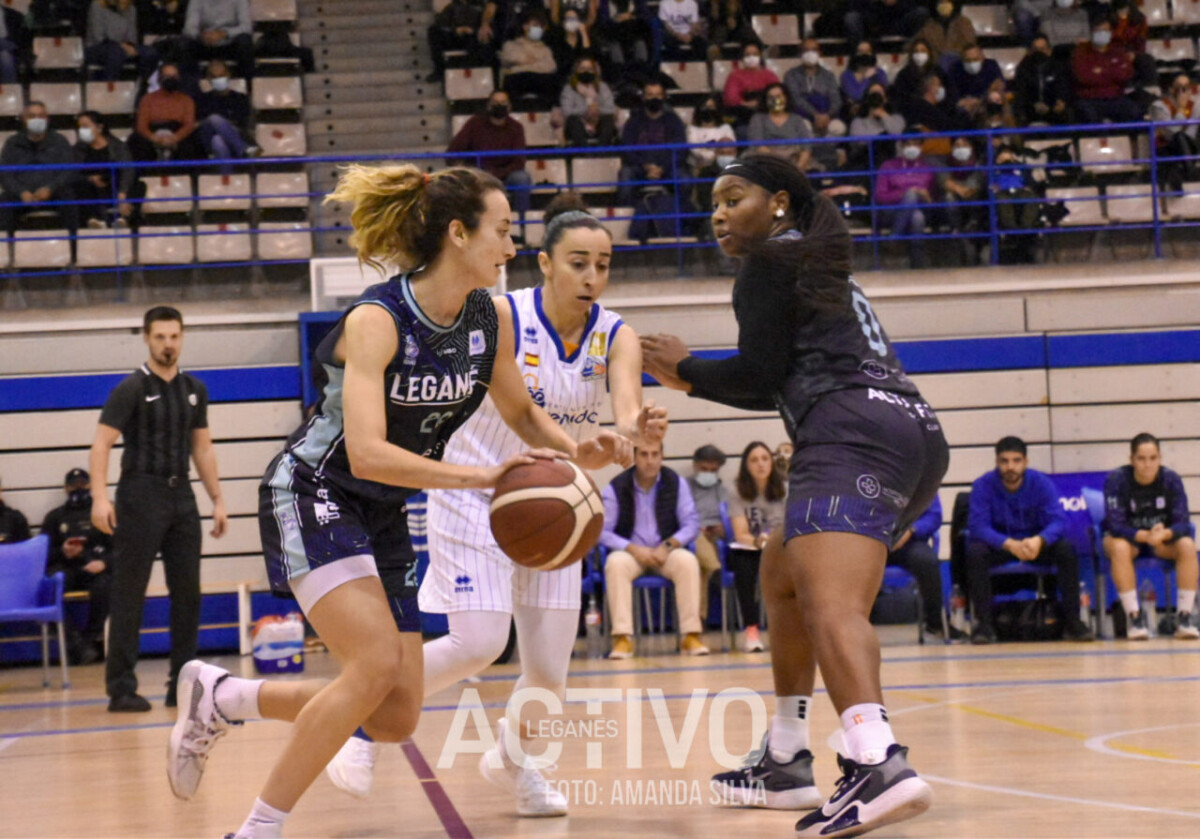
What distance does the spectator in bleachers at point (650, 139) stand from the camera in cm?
1278

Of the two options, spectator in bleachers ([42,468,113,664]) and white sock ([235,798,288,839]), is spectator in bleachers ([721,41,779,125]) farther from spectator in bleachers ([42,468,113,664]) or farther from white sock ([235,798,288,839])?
white sock ([235,798,288,839])

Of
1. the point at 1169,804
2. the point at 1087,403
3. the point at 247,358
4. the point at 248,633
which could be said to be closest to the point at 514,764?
the point at 1169,804

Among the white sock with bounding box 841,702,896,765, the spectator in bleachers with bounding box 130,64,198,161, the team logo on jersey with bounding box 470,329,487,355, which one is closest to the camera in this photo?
the white sock with bounding box 841,702,896,765

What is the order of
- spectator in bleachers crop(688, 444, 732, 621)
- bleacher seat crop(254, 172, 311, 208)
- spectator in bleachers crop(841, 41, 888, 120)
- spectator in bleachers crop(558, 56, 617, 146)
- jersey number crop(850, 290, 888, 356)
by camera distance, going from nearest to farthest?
jersey number crop(850, 290, 888, 356) < spectator in bleachers crop(688, 444, 732, 621) < bleacher seat crop(254, 172, 311, 208) < spectator in bleachers crop(558, 56, 617, 146) < spectator in bleachers crop(841, 41, 888, 120)

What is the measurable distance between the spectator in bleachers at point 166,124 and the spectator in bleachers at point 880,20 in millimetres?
6960

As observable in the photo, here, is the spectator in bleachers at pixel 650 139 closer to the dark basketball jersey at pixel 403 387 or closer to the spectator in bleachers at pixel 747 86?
the spectator in bleachers at pixel 747 86

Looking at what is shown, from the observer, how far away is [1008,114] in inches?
534

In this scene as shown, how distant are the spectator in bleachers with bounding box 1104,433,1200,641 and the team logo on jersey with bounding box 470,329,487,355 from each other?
7344 mm

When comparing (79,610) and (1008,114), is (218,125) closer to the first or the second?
(79,610)

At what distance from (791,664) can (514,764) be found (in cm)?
93

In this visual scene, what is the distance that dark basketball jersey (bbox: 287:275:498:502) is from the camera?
11.5 feet

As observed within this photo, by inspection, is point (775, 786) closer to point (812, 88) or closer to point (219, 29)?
point (812, 88)

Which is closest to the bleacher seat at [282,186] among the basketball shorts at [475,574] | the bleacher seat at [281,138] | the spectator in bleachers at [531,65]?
the bleacher seat at [281,138]

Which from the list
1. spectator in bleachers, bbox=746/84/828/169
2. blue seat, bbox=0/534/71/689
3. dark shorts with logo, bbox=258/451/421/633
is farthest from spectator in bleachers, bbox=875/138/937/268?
dark shorts with logo, bbox=258/451/421/633
